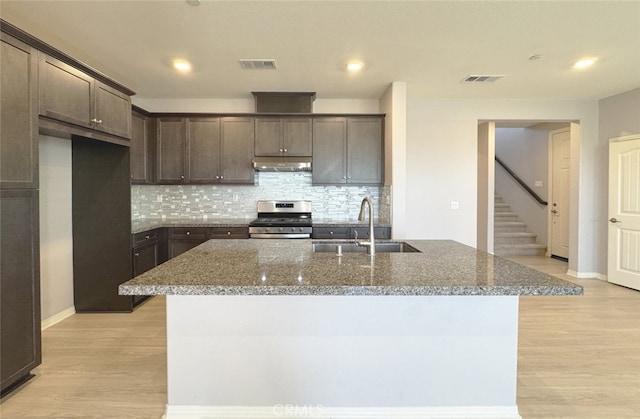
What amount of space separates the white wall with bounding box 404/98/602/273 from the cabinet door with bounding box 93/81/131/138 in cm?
358

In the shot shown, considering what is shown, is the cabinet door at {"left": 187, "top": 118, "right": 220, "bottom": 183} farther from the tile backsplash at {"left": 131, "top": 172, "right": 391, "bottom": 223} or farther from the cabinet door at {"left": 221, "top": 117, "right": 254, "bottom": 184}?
the tile backsplash at {"left": 131, "top": 172, "right": 391, "bottom": 223}

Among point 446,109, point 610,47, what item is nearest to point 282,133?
point 446,109

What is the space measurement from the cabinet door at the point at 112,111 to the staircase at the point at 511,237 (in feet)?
21.9

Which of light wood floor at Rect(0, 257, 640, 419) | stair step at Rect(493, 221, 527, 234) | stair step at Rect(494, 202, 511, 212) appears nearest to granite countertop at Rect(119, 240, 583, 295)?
light wood floor at Rect(0, 257, 640, 419)

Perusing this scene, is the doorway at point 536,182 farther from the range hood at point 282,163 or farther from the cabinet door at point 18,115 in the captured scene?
the cabinet door at point 18,115

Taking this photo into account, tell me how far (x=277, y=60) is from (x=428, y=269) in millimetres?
2662

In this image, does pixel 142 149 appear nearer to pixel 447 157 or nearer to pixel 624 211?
pixel 447 157

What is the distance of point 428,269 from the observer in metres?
1.86

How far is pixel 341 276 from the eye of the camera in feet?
5.61

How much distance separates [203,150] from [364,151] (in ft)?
7.17

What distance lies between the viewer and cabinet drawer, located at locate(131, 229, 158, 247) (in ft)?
12.4

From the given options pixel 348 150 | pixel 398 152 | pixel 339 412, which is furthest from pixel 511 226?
pixel 339 412

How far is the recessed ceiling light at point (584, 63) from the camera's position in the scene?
11.5 ft

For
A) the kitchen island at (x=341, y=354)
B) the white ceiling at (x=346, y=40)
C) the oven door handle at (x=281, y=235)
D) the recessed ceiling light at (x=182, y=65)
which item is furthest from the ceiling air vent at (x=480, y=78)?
the recessed ceiling light at (x=182, y=65)
